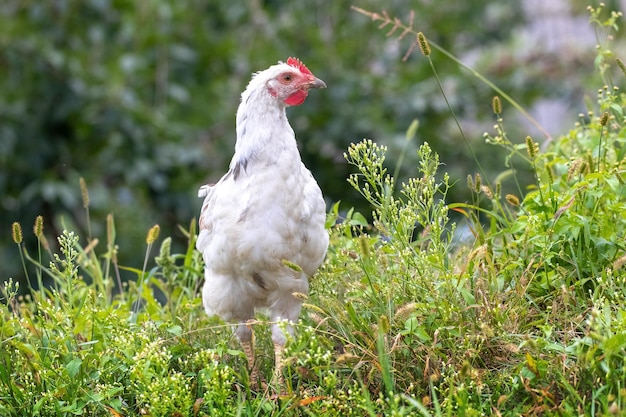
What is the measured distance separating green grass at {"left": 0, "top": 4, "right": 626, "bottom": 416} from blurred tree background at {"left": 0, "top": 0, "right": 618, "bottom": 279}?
8.54 ft

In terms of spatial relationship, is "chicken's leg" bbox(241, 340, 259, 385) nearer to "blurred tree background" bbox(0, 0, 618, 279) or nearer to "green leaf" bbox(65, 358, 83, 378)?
"green leaf" bbox(65, 358, 83, 378)

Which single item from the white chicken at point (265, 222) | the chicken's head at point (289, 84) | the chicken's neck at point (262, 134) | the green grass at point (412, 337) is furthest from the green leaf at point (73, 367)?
the chicken's head at point (289, 84)

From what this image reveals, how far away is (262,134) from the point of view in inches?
121

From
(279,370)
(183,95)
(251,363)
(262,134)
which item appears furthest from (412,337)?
(183,95)

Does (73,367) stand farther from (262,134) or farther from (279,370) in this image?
(262,134)

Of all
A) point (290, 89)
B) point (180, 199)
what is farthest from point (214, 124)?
point (290, 89)

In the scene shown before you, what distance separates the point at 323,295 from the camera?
313 cm

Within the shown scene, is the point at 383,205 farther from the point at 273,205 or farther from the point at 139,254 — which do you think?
the point at 139,254

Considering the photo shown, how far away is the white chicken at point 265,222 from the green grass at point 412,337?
145 mm

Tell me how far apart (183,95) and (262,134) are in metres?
3.34

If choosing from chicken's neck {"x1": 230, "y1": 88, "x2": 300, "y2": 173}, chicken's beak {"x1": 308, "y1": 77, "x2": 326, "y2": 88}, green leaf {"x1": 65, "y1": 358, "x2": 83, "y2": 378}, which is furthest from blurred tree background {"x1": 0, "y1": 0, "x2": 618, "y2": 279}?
green leaf {"x1": 65, "y1": 358, "x2": 83, "y2": 378}

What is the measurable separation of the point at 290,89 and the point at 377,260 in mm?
663

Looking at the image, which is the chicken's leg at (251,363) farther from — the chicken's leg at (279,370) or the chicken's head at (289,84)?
the chicken's head at (289,84)

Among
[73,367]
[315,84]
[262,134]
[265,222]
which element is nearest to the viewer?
[73,367]
